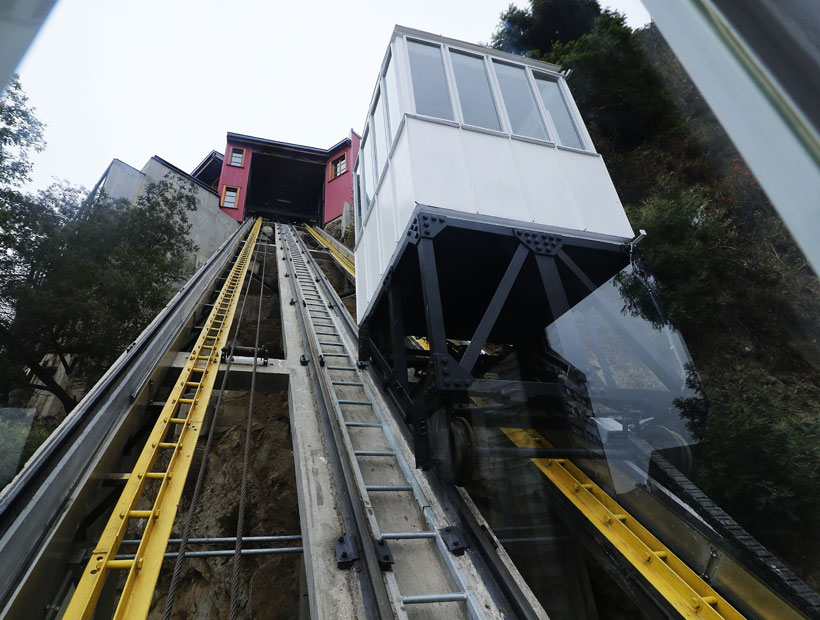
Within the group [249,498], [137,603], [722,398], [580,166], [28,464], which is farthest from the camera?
[249,498]

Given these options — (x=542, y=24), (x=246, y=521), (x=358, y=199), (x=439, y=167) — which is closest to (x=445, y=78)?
(x=439, y=167)

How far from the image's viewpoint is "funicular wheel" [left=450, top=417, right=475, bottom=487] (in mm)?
3172

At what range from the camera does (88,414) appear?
10.6 feet

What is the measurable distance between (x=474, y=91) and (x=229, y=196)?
22.9 m

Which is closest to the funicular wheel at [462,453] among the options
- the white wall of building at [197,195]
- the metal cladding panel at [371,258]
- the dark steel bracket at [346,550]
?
the dark steel bracket at [346,550]

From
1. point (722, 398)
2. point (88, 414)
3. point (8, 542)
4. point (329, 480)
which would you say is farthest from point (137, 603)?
point (722, 398)

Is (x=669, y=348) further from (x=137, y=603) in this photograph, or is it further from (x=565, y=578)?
(x=137, y=603)

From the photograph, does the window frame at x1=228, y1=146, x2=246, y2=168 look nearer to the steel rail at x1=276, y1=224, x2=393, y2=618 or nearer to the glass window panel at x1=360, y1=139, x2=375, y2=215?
the glass window panel at x1=360, y1=139, x2=375, y2=215

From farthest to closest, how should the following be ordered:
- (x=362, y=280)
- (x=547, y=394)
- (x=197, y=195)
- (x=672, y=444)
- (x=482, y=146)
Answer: (x=197, y=195), (x=362, y=280), (x=482, y=146), (x=547, y=394), (x=672, y=444)

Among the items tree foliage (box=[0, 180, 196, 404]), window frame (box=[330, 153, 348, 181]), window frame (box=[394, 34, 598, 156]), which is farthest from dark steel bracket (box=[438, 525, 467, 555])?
window frame (box=[330, 153, 348, 181])

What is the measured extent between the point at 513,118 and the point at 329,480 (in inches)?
164

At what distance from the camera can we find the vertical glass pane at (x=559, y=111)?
4.70 meters

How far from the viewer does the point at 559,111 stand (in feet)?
16.2

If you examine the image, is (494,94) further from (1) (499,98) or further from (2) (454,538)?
(2) (454,538)
